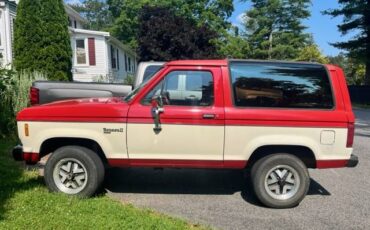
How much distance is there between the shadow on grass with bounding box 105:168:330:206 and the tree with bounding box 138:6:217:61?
1696 centimetres

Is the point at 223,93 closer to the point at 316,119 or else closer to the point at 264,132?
the point at 264,132

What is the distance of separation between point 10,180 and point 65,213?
1.78 m

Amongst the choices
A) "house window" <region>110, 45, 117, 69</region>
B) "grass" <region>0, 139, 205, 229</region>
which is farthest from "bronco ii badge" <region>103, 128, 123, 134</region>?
"house window" <region>110, 45, 117, 69</region>

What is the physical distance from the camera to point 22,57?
17750 millimetres

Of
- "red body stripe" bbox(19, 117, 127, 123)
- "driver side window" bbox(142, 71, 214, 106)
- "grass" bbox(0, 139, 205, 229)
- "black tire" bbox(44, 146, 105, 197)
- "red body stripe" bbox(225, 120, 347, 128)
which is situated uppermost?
"driver side window" bbox(142, 71, 214, 106)

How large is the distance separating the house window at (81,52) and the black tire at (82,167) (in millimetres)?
25736

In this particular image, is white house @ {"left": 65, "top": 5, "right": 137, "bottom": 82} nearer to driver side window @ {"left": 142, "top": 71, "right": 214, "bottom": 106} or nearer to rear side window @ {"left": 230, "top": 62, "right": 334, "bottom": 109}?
driver side window @ {"left": 142, "top": 71, "right": 214, "bottom": 106}

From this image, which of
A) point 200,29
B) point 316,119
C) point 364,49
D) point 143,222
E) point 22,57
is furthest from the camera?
point 364,49

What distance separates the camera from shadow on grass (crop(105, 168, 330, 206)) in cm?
625

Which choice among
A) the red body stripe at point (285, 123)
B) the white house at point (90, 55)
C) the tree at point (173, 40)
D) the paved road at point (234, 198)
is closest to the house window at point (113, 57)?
the white house at point (90, 55)

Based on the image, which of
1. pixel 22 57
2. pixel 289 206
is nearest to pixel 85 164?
pixel 289 206

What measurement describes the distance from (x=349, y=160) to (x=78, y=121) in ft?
11.7

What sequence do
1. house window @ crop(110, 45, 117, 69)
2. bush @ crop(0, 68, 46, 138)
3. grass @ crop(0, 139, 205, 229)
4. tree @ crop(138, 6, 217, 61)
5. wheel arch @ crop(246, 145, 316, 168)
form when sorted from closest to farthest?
1. grass @ crop(0, 139, 205, 229)
2. wheel arch @ crop(246, 145, 316, 168)
3. bush @ crop(0, 68, 46, 138)
4. tree @ crop(138, 6, 217, 61)
5. house window @ crop(110, 45, 117, 69)

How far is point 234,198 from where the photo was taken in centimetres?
598
